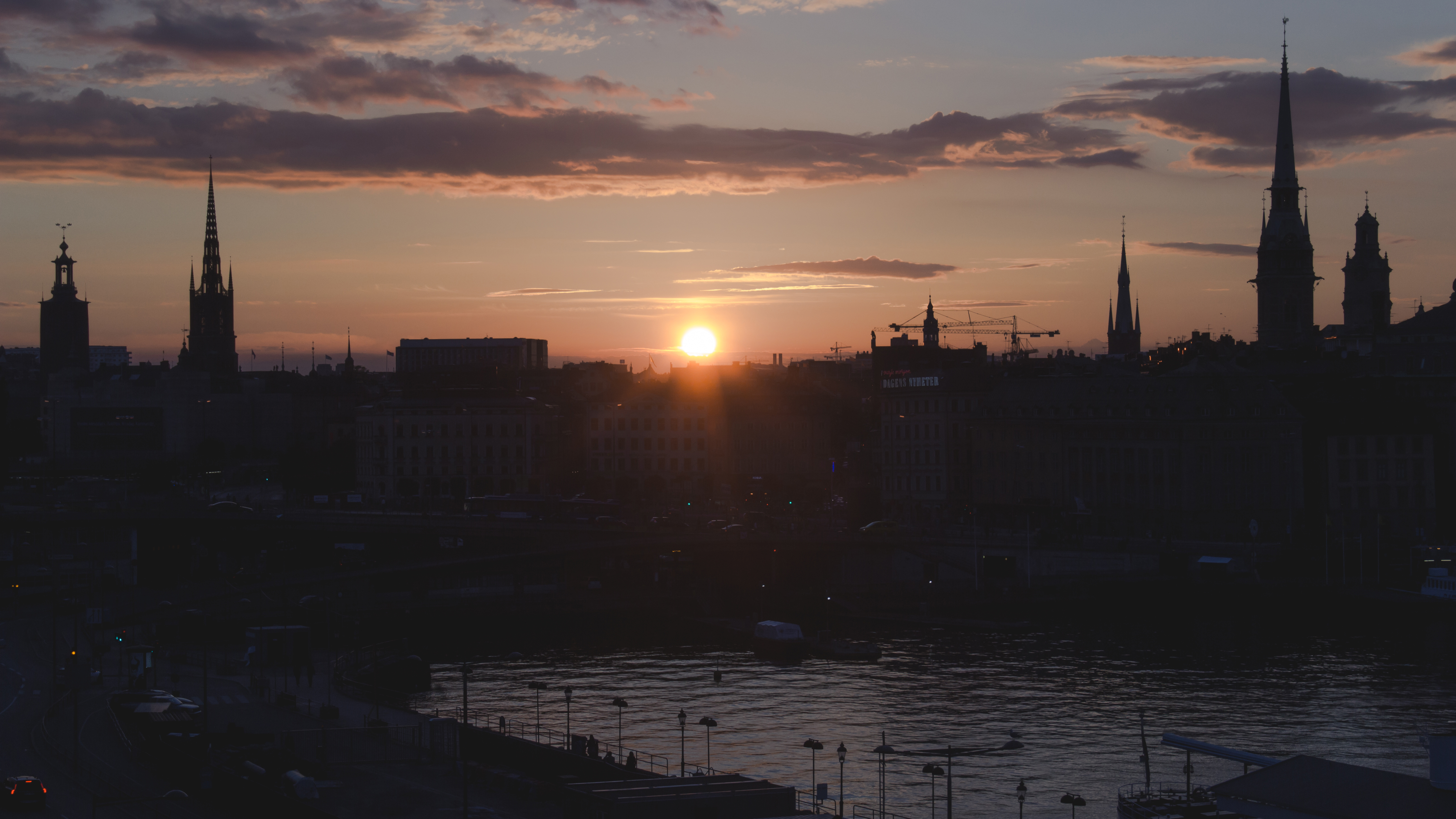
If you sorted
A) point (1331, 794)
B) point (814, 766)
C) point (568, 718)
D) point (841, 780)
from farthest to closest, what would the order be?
point (568, 718) → point (814, 766) → point (841, 780) → point (1331, 794)

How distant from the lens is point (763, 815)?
3116 centimetres

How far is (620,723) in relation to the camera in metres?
46.2

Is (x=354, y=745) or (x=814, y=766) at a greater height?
(x=354, y=745)

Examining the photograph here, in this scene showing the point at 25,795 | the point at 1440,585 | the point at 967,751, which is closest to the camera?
the point at 25,795

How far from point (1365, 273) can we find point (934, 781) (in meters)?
125

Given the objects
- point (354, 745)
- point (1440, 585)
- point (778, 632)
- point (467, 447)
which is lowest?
point (778, 632)

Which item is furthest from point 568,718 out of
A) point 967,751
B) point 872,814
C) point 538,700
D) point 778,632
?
point 778,632

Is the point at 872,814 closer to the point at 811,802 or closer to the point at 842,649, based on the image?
the point at 811,802

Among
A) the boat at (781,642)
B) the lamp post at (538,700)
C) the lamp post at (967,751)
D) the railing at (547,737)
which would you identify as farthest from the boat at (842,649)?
the railing at (547,737)

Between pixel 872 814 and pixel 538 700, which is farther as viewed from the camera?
pixel 538 700

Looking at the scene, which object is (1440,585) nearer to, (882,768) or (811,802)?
(882,768)

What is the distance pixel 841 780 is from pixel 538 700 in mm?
16189

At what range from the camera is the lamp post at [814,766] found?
118 ft

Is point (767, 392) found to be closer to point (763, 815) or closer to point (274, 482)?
point (274, 482)
